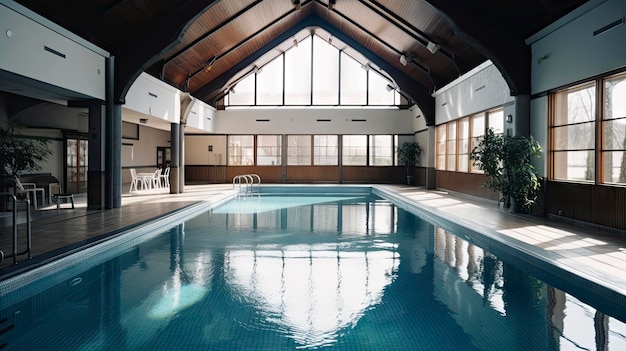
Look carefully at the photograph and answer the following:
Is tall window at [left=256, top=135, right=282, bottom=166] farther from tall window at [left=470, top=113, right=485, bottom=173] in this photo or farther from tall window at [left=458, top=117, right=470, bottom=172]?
tall window at [left=470, top=113, right=485, bottom=173]

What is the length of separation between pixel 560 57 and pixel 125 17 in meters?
7.93

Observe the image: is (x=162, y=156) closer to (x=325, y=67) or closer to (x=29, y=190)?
(x=325, y=67)

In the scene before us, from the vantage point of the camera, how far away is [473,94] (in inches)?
471

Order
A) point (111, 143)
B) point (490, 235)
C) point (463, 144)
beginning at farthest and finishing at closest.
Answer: point (463, 144), point (111, 143), point (490, 235)

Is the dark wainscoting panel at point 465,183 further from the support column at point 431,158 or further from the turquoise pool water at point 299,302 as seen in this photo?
the turquoise pool water at point 299,302

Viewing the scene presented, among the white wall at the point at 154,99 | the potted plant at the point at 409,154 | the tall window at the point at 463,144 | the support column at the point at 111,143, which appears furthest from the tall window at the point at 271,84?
the support column at the point at 111,143

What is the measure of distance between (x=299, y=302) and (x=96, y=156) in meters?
6.85

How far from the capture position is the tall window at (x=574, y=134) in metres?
7.14

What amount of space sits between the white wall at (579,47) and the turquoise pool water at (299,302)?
3103 mm

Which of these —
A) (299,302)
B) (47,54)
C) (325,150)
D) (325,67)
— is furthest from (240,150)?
(299,302)

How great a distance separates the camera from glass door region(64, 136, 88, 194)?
13172 mm

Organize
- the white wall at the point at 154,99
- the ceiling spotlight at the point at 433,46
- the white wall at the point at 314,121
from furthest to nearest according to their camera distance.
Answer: the white wall at the point at 314,121 < the ceiling spotlight at the point at 433,46 < the white wall at the point at 154,99

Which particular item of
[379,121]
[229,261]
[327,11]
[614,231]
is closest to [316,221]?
[229,261]

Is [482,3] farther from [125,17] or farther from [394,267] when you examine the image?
[125,17]
